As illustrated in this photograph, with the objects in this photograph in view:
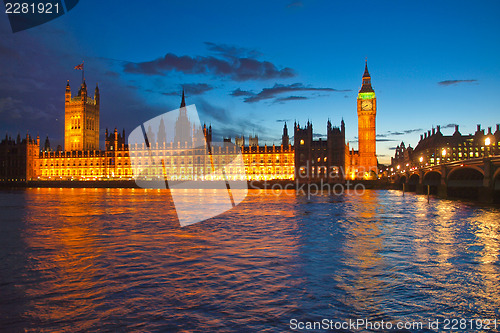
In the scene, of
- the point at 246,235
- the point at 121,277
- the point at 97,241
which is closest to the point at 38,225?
the point at 97,241

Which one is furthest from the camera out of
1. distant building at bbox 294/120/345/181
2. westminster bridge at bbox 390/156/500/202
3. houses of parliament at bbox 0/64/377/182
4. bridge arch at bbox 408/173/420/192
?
houses of parliament at bbox 0/64/377/182

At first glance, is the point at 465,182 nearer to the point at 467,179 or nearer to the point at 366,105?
A: the point at 467,179

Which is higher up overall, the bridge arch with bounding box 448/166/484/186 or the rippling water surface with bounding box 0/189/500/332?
the bridge arch with bounding box 448/166/484/186

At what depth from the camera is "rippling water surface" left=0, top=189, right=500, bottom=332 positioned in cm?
865

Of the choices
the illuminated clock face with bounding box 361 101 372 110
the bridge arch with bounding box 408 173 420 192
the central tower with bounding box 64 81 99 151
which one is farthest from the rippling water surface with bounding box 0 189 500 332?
the central tower with bounding box 64 81 99 151

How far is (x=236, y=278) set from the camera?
11703mm

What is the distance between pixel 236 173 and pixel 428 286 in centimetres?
12527

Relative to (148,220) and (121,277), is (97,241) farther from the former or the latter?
(148,220)

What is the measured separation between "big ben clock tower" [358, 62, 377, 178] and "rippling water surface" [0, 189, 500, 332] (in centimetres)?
12530

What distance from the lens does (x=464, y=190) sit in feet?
210

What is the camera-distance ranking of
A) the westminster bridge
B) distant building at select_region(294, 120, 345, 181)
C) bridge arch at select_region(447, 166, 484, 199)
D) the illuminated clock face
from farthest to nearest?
the illuminated clock face < distant building at select_region(294, 120, 345, 181) < bridge arch at select_region(447, 166, 484, 199) < the westminster bridge

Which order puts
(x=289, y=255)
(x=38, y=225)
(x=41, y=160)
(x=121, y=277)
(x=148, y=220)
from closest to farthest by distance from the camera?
(x=121, y=277)
(x=289, y=255)
(x=38, y=225)
(x=148, y=220)
(x=41, y=160)

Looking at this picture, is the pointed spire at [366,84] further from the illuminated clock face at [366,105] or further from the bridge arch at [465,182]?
the bridge arch at [465,182]

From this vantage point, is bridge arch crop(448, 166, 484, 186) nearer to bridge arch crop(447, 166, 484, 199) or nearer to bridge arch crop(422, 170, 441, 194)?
bridge arch crop(447, 166, 484, 199)
